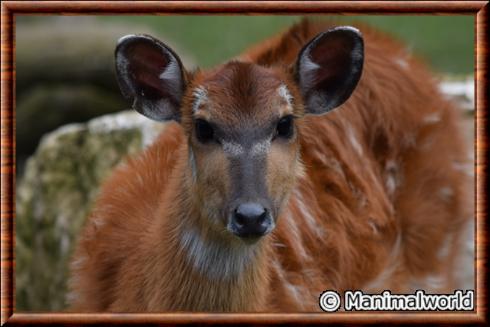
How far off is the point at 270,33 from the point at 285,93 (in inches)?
460

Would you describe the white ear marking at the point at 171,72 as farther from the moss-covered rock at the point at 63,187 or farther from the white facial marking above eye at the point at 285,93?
the moss-covered rock at the point at 63,187

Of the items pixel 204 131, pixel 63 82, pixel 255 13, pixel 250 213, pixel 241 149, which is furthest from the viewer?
pixel 63 82

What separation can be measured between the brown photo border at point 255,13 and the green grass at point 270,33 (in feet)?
33.1

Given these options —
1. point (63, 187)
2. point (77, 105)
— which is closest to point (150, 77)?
point (63, 187)

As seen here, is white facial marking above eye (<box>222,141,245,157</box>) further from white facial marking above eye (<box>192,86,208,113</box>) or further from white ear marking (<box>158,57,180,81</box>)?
white ear marking (<box>158,57,180,81</box>)

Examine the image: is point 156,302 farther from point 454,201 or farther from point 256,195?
point 454,201

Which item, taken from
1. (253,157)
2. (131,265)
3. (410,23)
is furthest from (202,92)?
(410,23)

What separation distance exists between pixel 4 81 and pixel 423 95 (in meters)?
2.96

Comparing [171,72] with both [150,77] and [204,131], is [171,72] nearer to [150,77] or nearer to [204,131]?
[150,77]

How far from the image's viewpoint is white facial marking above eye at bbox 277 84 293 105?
18.0 feet

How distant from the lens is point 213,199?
5359 mm

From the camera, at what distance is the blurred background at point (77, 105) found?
8539 millimetres

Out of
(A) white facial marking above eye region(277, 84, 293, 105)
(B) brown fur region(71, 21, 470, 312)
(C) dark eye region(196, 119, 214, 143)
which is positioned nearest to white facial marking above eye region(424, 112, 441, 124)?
(B) brown fur region(71, 21, 470, 312)

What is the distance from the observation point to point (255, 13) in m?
5.90
